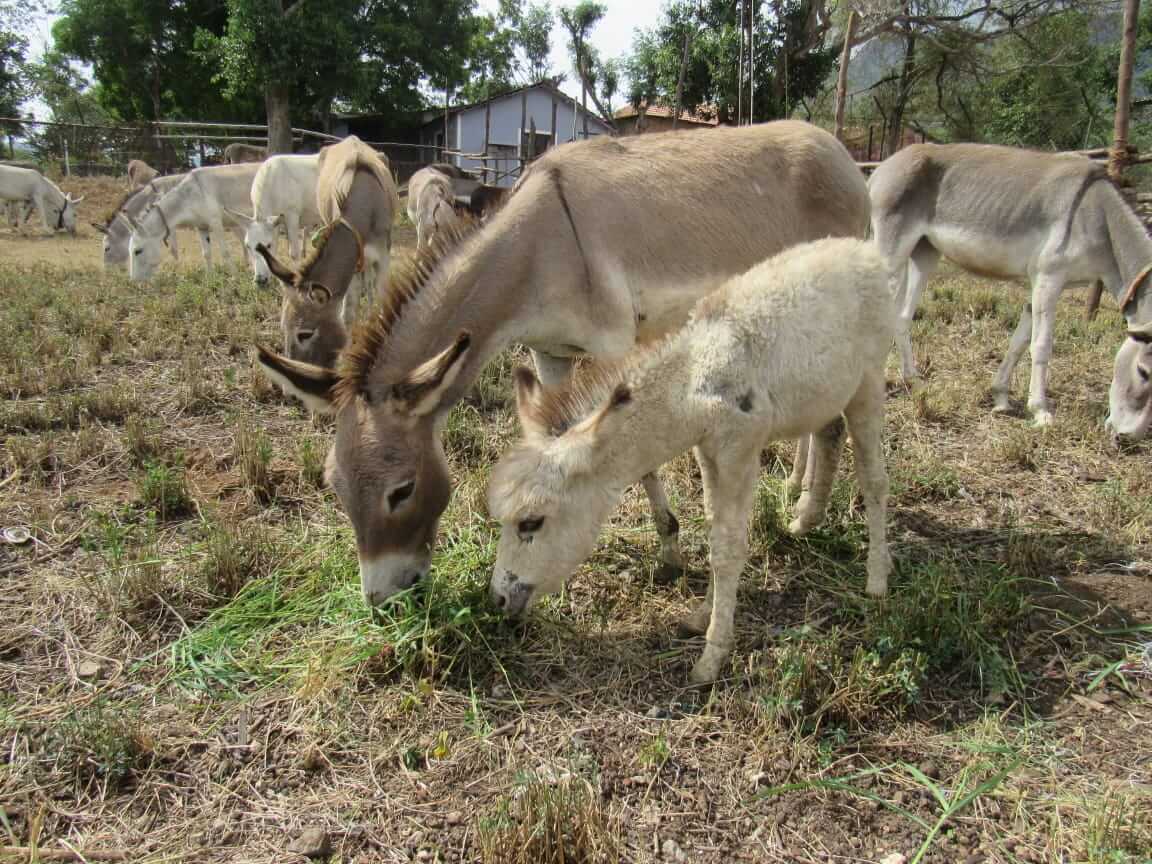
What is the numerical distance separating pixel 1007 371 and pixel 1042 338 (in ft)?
1.35

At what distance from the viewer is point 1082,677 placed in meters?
2.96

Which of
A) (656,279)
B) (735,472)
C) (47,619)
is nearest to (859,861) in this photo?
(735,472)

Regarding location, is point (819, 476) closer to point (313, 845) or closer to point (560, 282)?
point (560, 282)

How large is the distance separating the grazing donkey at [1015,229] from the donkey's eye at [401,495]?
4.54 m

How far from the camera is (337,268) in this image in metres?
6.51

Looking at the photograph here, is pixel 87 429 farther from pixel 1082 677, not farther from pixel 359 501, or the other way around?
pixel 1082 677

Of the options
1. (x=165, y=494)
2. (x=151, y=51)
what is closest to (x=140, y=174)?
(x=151, y=51)

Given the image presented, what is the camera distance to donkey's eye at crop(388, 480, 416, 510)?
119 inches

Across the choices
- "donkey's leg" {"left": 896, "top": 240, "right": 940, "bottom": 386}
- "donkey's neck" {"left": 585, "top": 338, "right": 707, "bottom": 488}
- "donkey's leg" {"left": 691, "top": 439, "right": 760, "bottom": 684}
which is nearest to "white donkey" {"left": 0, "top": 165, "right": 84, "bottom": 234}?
"donkey's leg" {"left": 896, "top": 240, "right": 940, "bottom": 386}

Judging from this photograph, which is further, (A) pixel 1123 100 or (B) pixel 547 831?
(A) pixel 1123 100

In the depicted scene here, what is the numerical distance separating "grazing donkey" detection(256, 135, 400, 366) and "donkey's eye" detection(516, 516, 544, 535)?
244 cm

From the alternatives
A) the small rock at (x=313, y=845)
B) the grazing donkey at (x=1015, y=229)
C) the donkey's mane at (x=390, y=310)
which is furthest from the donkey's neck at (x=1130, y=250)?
the small rock at (x=313, y=845)

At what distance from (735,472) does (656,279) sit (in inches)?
58.2

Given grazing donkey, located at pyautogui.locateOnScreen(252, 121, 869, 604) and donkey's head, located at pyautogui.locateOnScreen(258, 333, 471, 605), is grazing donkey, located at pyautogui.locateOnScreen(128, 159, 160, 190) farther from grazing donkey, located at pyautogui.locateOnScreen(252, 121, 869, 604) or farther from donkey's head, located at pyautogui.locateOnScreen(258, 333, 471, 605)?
donkey's head, located at pyautogui.locateOnScreen(258, 333, 471, 605)
